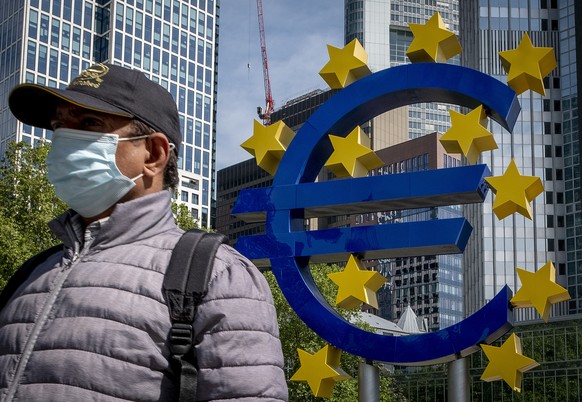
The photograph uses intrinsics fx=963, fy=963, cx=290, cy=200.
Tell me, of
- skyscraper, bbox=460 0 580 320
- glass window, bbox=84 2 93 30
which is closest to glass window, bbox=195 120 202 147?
glass window, bbox=84 2 93 30

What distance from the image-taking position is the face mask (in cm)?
330

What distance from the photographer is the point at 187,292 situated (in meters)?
3.01

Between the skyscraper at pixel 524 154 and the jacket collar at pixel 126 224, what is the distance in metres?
91.1

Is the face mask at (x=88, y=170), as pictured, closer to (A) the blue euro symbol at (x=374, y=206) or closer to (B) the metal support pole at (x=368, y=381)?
(A) the blue euro symbol at (x=374, y=206)

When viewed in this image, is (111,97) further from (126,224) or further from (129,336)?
(129,336)

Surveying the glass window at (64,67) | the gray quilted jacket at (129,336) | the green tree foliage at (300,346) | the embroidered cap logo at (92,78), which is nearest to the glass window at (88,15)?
the glass window at (64,67)

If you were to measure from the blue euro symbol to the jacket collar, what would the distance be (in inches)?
455

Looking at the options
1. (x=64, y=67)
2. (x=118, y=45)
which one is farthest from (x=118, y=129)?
(x=118, y=45)

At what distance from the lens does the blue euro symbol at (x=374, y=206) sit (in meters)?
14.8

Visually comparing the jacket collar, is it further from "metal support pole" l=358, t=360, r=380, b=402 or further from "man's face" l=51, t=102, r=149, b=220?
"metal support pole" l=358, t=360, r=380, b=402

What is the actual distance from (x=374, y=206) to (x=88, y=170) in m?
12.7

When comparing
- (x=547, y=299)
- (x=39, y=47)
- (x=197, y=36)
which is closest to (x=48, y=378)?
(x=547, y=299)

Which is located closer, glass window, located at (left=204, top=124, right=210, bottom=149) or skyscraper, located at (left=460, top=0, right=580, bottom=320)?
skyscraper, located at (left=460, top=0, right=580, bottom=320)

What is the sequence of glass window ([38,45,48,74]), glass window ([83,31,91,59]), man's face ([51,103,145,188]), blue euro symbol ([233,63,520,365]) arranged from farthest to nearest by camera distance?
glass window ([83,31,91,59])
glass window ([38,45,48,74])
blue euro symbol ([233,63,520,365])
man's face ([51,103,145,188])
